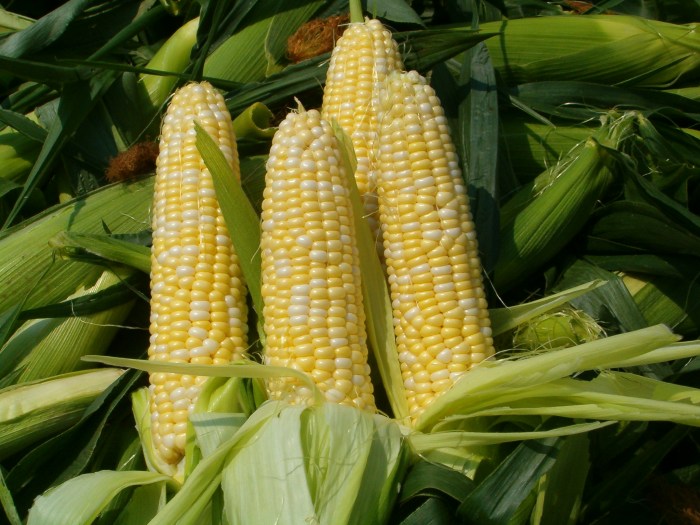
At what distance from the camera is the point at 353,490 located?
1.23 m

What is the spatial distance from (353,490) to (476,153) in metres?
1.03

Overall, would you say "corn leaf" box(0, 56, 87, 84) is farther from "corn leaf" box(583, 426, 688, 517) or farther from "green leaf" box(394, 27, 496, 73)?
"corn leaf" box(583, 426, 688, 517)

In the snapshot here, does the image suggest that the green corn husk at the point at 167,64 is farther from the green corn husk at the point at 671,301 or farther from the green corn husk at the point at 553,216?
the green corn husk at the point at 671,301

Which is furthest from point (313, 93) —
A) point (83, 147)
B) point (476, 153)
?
point (83, 147)

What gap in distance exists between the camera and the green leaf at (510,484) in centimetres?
126

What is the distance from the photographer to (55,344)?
188 centimetres

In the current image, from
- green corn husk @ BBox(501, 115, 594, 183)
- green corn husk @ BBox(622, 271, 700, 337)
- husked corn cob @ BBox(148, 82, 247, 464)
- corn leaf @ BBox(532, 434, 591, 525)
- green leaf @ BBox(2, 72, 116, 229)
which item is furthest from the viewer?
green corn husk @ BBox(501, 115, 594, 183)

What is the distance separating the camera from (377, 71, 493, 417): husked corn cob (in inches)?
60.5

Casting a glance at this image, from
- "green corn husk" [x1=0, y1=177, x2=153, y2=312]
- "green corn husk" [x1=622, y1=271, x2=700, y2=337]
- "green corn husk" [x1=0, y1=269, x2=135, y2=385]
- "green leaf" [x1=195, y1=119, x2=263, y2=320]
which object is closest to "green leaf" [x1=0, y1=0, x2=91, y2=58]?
"green corn husk" [x1=0, y1=177, x2=153, y2=312]

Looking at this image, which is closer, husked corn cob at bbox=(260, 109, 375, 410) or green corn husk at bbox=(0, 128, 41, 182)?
husked corn cob at bbox=(260, 109, 375, 410)

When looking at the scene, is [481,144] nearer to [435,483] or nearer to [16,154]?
[435,483]

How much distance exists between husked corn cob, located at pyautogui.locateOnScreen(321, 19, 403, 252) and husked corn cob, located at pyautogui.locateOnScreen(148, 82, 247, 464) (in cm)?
30

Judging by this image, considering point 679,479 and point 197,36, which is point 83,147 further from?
point 679,479

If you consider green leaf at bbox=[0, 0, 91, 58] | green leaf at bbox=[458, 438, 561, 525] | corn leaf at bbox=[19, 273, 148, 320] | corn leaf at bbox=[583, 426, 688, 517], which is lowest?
corn leaf at bbox=[583, 426, 688, 517]
